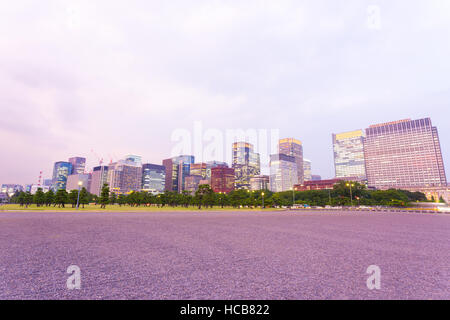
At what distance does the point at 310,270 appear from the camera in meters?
6.79

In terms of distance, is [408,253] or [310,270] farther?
[408,253]

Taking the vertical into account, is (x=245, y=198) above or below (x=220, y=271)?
above

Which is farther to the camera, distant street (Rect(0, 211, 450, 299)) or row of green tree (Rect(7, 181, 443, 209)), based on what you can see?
row of green tree (Rect(7, 181, 443, 209))

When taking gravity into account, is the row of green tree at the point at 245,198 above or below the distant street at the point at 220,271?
above

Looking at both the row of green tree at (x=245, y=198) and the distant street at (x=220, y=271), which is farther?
the row of green tree at (x=245, y=198)

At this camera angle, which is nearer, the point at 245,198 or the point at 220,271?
the point at 220,271

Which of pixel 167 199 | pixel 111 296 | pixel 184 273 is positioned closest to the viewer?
pixel 111 296

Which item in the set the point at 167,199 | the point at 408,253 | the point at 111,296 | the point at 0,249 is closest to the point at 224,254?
the point at 111,296

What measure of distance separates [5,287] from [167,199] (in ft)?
325

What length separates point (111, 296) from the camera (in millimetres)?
4867

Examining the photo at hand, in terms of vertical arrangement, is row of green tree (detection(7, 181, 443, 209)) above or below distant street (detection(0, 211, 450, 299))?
above

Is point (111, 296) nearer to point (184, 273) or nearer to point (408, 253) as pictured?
point (184, 273)
